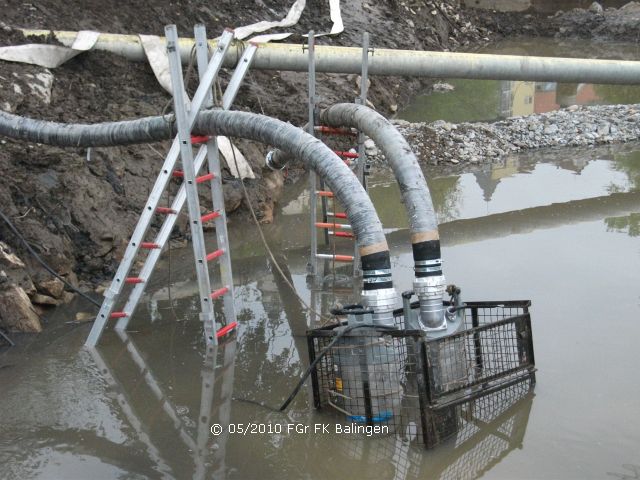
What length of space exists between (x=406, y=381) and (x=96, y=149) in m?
5.47

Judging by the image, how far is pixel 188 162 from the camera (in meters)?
6.79

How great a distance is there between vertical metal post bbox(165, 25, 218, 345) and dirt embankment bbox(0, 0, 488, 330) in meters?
1.72

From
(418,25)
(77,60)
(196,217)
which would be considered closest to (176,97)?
(196,217)

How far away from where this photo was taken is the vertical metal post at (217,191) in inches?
278

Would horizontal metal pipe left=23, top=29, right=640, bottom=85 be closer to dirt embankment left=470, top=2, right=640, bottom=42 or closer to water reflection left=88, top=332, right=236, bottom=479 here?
water reflection left=88, top=332, right=236, bottom=479

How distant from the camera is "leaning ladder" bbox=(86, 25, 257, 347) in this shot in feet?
22.2

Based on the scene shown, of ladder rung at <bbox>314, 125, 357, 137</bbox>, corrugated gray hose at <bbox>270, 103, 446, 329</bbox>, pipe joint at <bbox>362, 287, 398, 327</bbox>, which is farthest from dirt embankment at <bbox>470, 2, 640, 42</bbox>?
pipe joint at <bbox>362, 287, 398, 327</bbox>

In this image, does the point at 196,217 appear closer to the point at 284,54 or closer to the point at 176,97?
the point at 176,97

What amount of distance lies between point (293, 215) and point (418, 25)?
1151 centimetres

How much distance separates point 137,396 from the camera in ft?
20.9

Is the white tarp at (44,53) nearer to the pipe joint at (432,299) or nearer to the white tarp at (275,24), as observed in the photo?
the white tarp at (275,24)

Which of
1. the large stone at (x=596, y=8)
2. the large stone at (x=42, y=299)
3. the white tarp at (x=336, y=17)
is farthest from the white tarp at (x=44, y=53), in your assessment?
the large stone at (x=596, y=8)

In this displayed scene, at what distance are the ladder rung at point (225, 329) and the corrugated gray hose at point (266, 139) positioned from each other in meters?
1.77

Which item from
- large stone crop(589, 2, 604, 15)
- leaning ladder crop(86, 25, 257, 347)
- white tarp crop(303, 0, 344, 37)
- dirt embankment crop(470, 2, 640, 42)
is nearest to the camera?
leaning ladder crop(86, 25, 257, 347)
